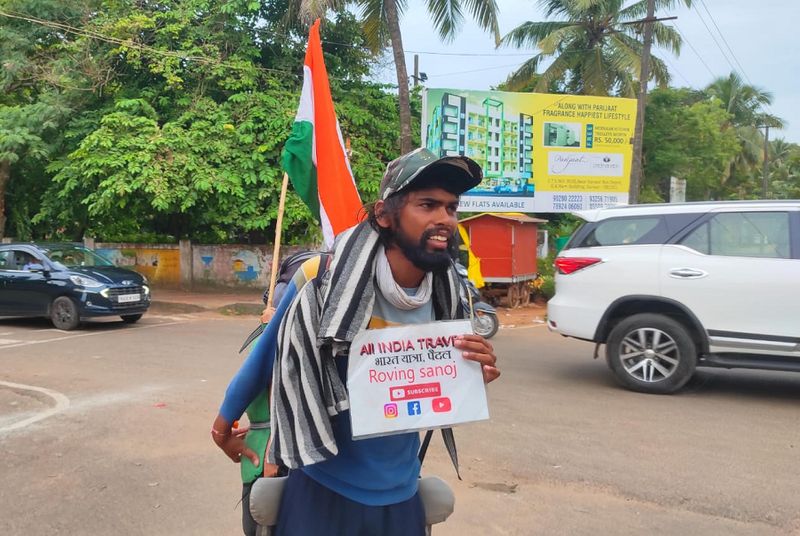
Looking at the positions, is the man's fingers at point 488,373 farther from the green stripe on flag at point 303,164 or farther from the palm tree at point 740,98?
the palm tree at point 740,98

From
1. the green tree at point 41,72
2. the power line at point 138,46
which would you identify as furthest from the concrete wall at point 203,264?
the power line at point 138,46

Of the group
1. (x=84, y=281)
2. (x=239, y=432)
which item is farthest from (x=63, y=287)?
(x=239, y=432)

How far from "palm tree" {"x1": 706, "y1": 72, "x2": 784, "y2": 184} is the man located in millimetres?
45270

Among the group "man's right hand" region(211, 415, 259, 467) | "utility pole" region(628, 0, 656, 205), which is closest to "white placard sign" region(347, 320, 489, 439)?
"man's right hand" region(211, 415, 259, 467)

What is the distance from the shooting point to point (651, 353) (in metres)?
6.57

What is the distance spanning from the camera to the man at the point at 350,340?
5.57ft

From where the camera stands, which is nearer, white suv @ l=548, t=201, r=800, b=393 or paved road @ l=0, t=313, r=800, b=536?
paved road @ l=0, t=313, r=800, b=536

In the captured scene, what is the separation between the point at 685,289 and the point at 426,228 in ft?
17.7

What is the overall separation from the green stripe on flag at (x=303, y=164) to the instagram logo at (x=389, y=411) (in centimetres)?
193

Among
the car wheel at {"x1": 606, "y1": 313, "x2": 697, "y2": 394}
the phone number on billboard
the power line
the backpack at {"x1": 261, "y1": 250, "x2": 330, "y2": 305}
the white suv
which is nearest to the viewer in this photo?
the backpack at {"x1": 261, "y1": 250, "x2": 330, "y2": 305}

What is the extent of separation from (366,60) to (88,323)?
9.50m

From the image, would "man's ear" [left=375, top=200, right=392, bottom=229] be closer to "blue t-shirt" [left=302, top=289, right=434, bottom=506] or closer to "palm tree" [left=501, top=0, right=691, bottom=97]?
"blue t-shirt" [left=302, top=289, right=434, bottom=506]

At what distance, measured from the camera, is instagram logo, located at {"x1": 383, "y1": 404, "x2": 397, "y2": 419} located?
1722 millimetres

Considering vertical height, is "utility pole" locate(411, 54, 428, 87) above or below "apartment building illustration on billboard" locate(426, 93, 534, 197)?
above
